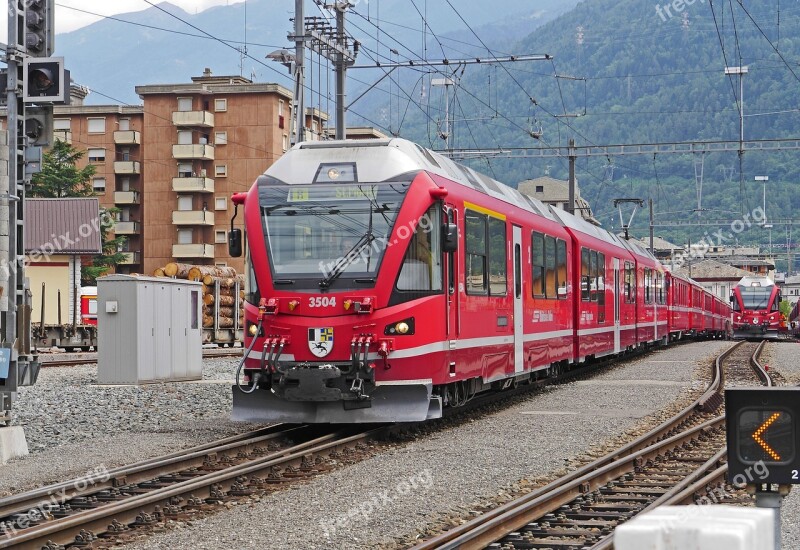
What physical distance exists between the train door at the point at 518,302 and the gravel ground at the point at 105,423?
425cm

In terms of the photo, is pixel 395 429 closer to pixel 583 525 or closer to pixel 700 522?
pixel 583 525

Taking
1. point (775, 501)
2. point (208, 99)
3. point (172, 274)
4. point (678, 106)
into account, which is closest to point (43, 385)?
point (775, 501)

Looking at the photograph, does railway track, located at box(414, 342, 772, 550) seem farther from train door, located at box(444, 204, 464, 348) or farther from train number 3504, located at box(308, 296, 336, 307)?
train number 3504, located at box(308, 296, 336, 307)

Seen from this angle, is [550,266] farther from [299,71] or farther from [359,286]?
[359,286]

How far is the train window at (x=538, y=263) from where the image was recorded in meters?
19.0

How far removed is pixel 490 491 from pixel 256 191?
5.34 meters

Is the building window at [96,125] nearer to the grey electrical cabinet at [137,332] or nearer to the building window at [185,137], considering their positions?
the building window at [185,137]

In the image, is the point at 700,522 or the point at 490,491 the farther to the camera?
the point at 490,491

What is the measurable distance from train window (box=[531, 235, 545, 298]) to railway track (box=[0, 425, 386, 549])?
6.29 meters

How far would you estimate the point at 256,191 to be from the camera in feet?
45.2

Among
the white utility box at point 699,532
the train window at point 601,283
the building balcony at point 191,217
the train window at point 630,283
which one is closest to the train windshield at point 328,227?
the white utility box at point 699,532

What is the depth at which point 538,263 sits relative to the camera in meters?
19.5

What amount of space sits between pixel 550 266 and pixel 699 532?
17926 mm

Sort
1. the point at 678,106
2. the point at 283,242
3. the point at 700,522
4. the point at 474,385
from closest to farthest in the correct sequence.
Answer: the point at 700,522 → the point at 283,242 → the point at 474,385 → the point at 678,106
